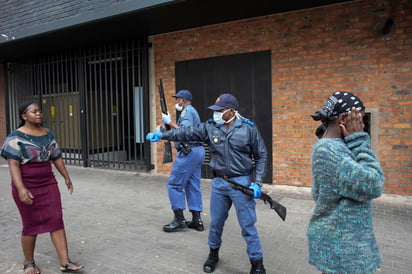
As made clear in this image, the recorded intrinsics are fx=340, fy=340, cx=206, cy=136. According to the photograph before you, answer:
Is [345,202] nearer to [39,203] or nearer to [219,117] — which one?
[219,117]

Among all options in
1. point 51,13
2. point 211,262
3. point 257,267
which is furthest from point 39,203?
point 51,13

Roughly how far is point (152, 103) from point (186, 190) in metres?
4.18

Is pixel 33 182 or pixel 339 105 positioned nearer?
pixel 339 105

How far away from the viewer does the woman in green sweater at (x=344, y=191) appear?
194 cm

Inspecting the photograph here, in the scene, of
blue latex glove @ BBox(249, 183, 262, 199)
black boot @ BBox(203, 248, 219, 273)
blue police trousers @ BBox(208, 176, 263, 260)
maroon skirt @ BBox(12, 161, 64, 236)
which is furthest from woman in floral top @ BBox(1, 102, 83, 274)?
blue latex glove @ BBox(249, 183, 262, 199)

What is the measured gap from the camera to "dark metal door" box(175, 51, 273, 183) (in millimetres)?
6742

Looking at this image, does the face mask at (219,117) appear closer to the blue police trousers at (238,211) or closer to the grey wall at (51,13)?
the blue police trousers at (238,211)

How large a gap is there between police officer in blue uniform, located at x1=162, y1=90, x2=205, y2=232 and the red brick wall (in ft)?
8.42

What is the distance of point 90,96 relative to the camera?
9562 mm

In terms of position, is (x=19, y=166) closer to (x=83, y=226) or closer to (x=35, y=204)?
(x=35, y=204)

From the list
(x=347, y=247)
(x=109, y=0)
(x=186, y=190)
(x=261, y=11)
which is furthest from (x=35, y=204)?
(x=109, y=0)

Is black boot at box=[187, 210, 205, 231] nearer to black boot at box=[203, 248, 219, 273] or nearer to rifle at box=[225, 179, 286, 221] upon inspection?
black boot at box=[203, 248, 219, 273]

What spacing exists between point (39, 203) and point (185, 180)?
182 cm

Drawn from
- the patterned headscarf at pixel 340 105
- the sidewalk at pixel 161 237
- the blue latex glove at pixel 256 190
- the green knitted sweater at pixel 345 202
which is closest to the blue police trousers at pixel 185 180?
the sidewalk at pixel 161 237
